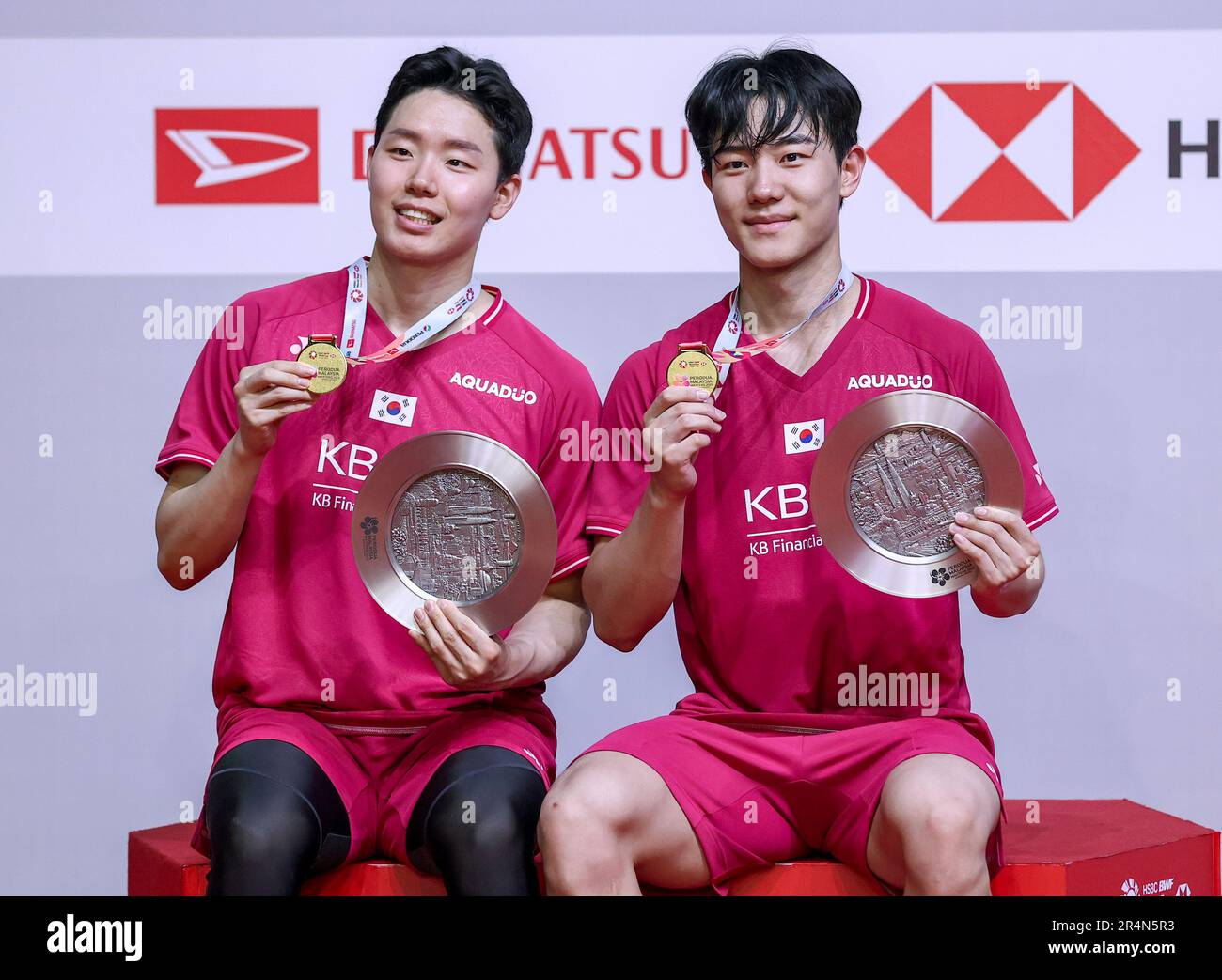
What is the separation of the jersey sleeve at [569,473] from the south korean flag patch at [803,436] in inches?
13.2

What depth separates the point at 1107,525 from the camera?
3227mm

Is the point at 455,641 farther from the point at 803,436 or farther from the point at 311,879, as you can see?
the point at 803,436

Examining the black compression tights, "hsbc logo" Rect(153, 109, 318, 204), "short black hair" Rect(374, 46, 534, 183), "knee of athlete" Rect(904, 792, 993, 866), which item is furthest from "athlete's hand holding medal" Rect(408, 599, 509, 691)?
"hsbc logo" Rect(153, 109, 318, 204)

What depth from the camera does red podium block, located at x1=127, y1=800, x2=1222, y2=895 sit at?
7.07 feet

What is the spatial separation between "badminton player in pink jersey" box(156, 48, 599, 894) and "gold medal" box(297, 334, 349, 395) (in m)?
0.03

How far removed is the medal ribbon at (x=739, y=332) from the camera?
2328 mm

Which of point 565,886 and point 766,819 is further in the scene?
point 766,819

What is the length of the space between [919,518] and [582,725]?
134 centimetres

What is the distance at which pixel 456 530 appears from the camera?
2.23 meters

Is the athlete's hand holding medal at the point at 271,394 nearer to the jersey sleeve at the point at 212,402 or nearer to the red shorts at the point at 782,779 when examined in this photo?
the jersey sleeve at the point at 212,402
